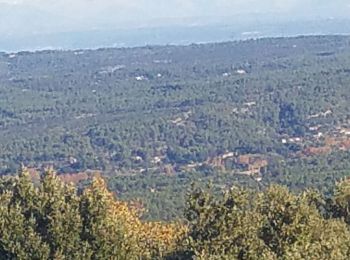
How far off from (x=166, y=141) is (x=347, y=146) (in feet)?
71.8

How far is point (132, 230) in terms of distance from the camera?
24.6 m

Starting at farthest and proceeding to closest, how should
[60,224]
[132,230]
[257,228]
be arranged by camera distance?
[132,230] → [257,228] → [60,224]

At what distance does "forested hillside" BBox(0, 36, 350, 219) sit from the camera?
8194 centimetres

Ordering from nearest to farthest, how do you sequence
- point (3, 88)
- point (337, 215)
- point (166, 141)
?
point (337, 215)
point (166, 141)
point (3, 88)

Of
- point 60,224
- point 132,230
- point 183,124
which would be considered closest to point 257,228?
point 132,230

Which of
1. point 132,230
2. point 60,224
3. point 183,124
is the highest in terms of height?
point 60,224

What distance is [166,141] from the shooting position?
4092 inches

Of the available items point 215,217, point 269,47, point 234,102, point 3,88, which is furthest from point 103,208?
point 269,47

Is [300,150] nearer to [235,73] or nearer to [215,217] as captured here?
[235,73]

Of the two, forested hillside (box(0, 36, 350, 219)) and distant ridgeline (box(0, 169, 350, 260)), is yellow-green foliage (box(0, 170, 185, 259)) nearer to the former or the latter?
distant ridgeline (box(0, 169, 350, 260))

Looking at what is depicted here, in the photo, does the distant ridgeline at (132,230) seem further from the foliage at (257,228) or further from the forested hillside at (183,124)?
the forested hillside at (183,124)

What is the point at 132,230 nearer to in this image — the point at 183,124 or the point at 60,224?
the point at 60,224

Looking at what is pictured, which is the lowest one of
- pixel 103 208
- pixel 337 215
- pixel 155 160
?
pixel 155 160

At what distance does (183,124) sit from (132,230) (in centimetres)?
A: 8462
